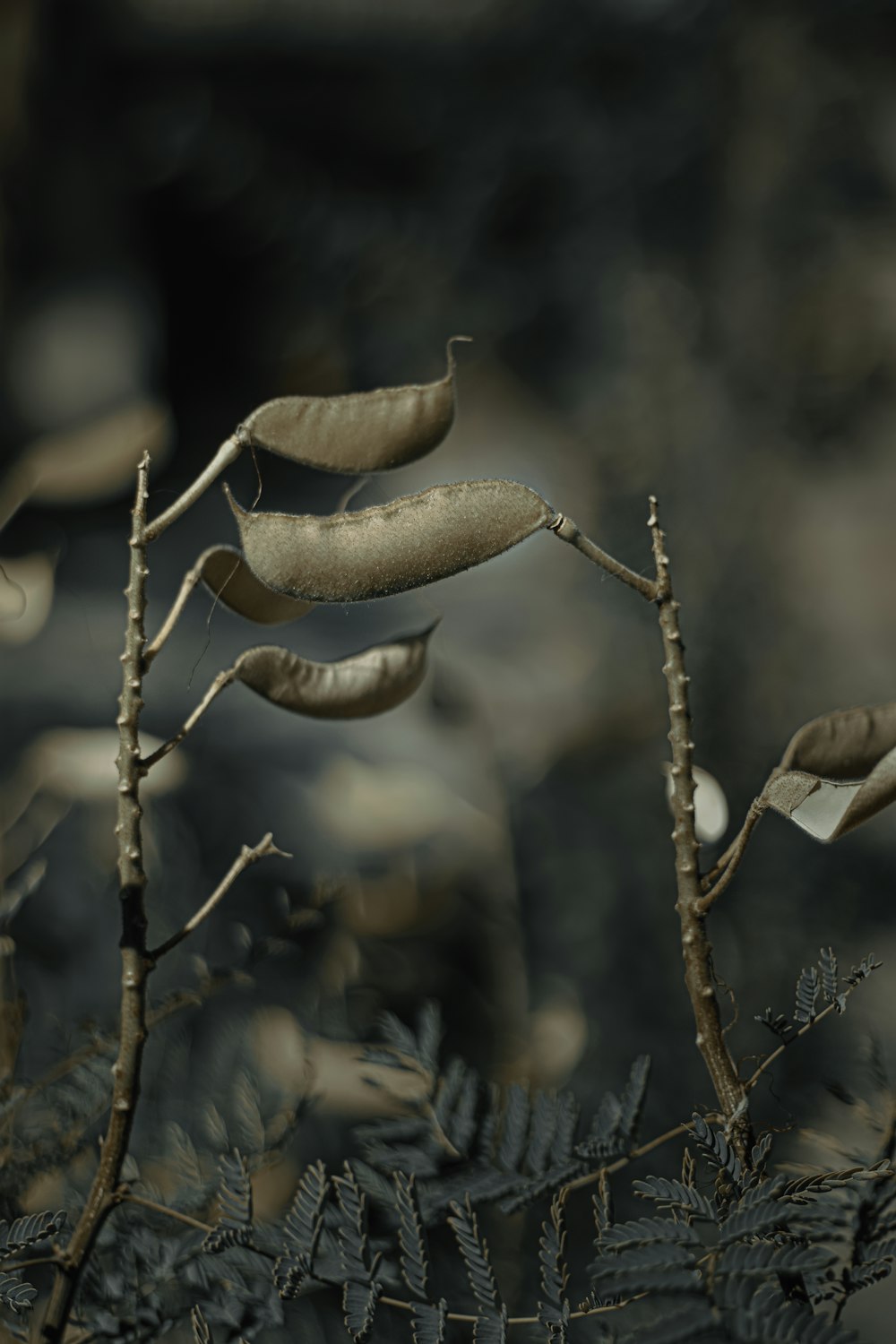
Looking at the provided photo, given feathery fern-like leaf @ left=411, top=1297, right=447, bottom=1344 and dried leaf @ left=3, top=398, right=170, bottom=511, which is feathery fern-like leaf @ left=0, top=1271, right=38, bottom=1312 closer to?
feathery fern-like leaf @ left=411, top=1297, right=447, bottom=1344

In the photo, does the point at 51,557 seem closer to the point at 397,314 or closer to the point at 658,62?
the point at 397,314

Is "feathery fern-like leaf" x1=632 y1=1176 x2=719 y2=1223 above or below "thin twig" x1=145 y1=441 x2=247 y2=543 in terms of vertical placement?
below

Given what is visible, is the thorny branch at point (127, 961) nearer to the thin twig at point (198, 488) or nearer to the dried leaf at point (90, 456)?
the thin twig at point (198, 488)

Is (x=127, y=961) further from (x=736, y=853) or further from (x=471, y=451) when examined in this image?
(x=471, y=451)

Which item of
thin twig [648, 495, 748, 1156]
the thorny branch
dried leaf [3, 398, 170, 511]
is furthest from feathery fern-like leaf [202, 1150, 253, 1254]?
dried leaf [3, 398, 170, 511]

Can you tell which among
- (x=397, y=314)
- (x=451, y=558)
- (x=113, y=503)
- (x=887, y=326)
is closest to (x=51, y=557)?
(x=113, y=503)

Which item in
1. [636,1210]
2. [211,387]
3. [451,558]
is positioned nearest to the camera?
[451,558]
